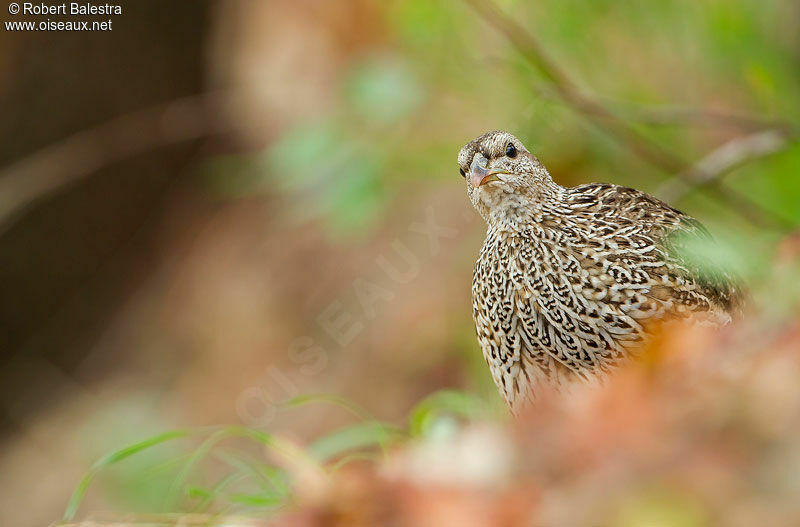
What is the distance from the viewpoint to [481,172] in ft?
9.54

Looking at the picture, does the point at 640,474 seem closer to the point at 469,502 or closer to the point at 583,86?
the point at 469,502

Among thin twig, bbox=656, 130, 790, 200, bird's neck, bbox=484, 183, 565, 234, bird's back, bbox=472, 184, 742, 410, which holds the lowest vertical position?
bird's back, bbox=472, 184, 742, 410

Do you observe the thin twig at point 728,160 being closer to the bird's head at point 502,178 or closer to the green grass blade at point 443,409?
the bird's head at point 502,178

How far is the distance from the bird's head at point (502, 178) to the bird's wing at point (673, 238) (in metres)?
0.18

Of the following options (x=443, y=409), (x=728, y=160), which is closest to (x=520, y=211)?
(x=443, y=409)

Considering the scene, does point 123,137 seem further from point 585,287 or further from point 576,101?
point 585,287

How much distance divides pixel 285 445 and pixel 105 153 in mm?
6516

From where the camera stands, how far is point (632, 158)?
5.09 m

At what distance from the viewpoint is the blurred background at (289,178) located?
14.1 feet

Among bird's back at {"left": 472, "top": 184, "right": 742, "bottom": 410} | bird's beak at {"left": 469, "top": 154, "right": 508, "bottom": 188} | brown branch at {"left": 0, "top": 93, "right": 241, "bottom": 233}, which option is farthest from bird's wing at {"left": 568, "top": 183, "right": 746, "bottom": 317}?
brown branch at {"left": 0, "top": 93, "right": 241, "bottom": 233}

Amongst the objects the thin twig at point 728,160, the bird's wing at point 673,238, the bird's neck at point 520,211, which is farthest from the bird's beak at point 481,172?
the thin twig at point 728,160

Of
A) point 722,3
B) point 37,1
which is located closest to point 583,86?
Result: point 722,3

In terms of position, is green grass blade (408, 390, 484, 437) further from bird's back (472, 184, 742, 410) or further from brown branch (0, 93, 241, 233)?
brown branch (0, 93, 241, 233)

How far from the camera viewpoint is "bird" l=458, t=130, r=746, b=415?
8.97ft
